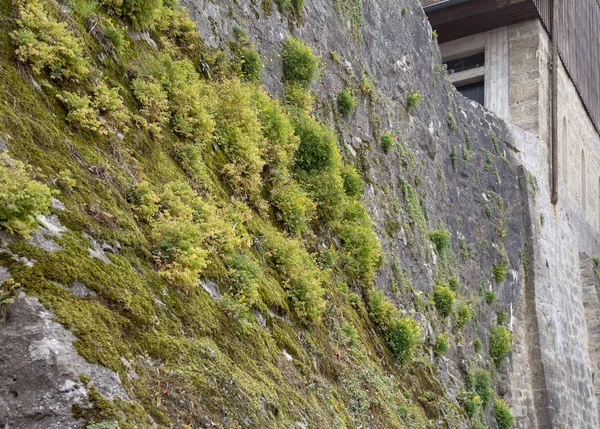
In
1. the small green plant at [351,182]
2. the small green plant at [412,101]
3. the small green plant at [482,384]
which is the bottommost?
the small green plant at [482,384]

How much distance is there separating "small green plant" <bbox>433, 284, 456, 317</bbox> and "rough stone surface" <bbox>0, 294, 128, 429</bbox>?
29.5 ft

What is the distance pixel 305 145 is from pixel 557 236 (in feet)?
38.7

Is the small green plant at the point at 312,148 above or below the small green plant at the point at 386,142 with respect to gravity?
below

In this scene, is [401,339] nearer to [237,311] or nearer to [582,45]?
[237,311]

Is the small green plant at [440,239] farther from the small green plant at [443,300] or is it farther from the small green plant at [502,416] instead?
the small green plant at [502,416]

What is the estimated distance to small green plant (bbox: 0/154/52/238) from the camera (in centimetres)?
449

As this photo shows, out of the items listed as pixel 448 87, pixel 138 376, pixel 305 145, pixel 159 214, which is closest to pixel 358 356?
pixel 305 145

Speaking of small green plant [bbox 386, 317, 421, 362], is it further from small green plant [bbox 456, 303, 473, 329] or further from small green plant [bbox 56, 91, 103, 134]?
small green plant [bbox 56, 91, 103, 134]

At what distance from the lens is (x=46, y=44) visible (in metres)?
5.98

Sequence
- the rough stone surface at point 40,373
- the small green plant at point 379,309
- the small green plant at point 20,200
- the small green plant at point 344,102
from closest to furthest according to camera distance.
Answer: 1. the rough stone surface at point 40,373
2. the small green plant at point 20,200
3. the small green plant at point 379,309
4. the small green plant at point 344,102

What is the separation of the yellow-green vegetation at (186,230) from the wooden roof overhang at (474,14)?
1245cm

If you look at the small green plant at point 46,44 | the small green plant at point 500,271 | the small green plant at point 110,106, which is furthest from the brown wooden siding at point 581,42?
the small green plant at point 46,44

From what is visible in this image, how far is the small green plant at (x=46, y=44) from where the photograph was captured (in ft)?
19.1

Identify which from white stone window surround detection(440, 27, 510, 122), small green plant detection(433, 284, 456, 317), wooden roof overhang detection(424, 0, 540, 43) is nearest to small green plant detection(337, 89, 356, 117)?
small green plant detection(433, 284, 456, 317)
